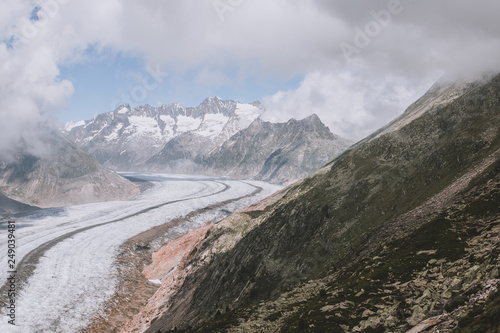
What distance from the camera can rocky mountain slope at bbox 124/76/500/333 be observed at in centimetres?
1989

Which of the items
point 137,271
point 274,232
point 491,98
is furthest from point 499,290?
point 137,271

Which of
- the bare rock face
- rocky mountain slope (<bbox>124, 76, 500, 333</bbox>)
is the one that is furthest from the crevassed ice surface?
rocky mountain slope (<bbox>124, 76, 500, 333</bbox>)

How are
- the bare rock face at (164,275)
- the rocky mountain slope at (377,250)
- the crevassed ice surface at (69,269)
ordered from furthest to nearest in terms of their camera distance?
the crevassed ice surface at (69,269), the bare rock face at (164,275), the rocky mountain slope at (377,250)

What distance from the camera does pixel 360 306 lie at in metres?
22.9

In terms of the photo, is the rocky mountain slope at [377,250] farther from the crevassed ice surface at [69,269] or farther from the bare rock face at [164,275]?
the crevassed ice surface at [69,269]

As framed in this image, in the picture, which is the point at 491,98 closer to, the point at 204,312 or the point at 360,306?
the point at 360,306

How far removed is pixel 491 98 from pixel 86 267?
118341mm

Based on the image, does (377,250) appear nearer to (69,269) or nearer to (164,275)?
(164,275)

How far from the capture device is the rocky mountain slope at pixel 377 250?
19891mm

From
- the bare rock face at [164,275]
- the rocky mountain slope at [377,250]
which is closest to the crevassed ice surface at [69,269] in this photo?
the bare rock face at [164,275]

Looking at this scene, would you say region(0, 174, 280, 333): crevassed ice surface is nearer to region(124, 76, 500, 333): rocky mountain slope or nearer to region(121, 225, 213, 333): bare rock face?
region(121, 225, 213, 333): bare rock face

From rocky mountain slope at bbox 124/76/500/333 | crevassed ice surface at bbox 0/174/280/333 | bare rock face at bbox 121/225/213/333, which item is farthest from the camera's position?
crevassed ice surface at bbox 0/174/280/333

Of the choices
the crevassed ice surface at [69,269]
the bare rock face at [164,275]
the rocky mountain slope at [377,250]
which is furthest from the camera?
the crevassed ice surface at [69,269]

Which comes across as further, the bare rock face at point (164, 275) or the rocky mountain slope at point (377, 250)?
the bare rock face at point (164, 275)
